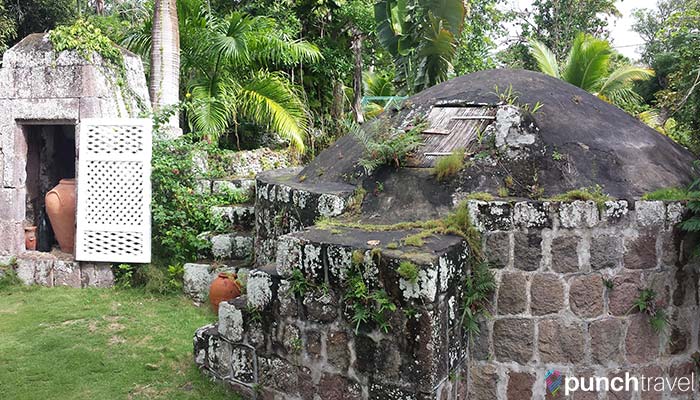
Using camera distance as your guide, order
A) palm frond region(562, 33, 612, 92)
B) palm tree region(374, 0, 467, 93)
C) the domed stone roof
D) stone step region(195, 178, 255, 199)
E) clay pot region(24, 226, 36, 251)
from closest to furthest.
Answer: the domed stone roof → clay pot region(24, 226, 36, 251) → stone step region(195, 178, 255, 199) → palm tree region(374, 0, 467, 93) → palm frond region(562, 33, 612, 92)

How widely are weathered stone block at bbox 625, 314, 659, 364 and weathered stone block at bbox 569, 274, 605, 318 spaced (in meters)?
0.32

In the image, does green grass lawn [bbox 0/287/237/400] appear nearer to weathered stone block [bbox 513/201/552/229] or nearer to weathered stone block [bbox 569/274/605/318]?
weathered stone block [bbox 513/201/552/229]

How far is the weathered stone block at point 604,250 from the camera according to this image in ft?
12.8

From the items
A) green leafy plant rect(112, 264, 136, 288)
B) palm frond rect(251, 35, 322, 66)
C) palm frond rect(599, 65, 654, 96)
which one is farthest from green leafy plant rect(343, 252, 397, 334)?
palm frond rect(599, 65, 654, 96)

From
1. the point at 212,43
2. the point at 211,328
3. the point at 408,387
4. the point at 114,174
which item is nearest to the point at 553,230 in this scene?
the point at 408,387

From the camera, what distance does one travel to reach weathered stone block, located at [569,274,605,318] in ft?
12.9

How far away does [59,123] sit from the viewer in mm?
7242

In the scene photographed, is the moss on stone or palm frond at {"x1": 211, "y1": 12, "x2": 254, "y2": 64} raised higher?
palm frond at {"x1": 211, "y1": 12, "x2": 254, "y2": 64}

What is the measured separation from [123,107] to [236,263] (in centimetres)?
285

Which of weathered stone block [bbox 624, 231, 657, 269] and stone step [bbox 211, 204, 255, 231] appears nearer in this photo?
weathered stone block [bbox 624, 231, 657, 269]

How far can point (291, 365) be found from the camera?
Result: 3.84 metres

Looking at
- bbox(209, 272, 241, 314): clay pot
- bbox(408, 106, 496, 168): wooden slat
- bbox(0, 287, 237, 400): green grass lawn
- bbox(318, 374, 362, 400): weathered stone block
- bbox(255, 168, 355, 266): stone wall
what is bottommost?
bbox(0, 287, 237, 400): green grass lawn

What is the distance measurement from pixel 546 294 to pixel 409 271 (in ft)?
4.30

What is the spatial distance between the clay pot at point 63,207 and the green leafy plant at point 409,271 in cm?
574
